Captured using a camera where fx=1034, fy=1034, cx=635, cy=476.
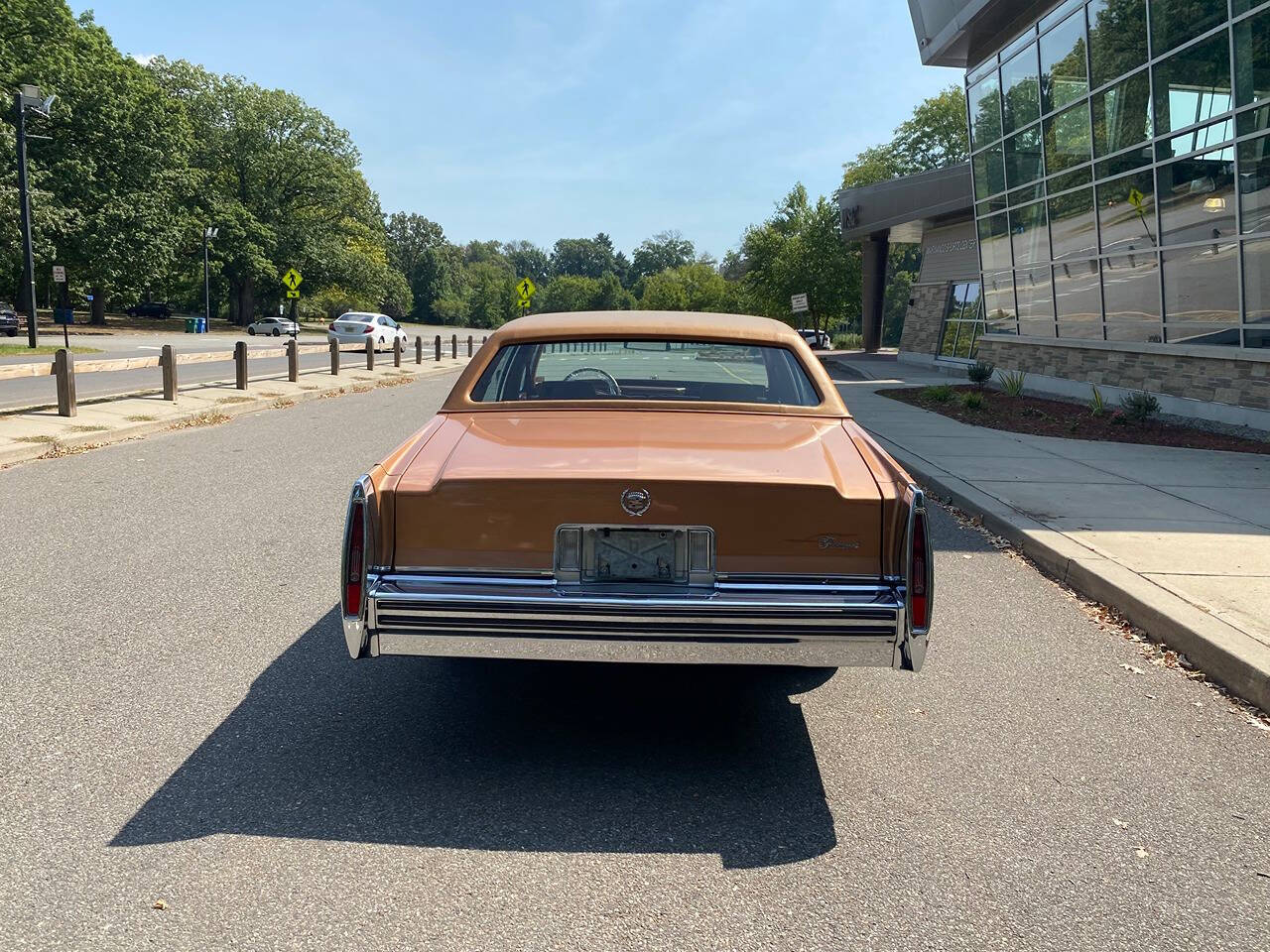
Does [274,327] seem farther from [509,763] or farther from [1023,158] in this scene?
[509,763]

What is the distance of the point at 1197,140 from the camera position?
14.9 m

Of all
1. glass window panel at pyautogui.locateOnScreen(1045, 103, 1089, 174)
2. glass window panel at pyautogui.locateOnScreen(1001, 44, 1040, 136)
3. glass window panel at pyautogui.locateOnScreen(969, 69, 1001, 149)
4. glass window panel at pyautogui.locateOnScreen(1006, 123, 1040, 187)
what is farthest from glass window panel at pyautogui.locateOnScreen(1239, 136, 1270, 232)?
glass window panel at pyautogui.locateOnScreen(969, 69, 1001, 149)

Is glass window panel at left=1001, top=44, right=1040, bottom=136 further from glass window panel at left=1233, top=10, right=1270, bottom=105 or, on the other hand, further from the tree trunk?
the tree trunk

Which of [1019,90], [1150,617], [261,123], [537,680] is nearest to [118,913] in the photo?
[537,680]

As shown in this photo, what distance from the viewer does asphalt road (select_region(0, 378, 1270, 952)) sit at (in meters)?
2.74

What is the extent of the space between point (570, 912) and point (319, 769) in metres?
1.24

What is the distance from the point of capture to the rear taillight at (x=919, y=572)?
136 inches

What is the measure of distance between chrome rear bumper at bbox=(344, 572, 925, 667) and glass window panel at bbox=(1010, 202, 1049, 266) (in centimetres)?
1963

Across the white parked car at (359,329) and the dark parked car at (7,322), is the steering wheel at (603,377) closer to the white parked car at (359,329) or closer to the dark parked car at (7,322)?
the white parked car at (359,329)

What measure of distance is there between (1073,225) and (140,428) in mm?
16433

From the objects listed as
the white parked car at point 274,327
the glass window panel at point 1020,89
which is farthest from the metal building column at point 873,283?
the white parked car at point 274,327

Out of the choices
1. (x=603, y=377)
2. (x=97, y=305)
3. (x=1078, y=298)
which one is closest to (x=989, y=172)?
(x=1078, y=298)

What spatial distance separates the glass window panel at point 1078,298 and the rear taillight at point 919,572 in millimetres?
16786

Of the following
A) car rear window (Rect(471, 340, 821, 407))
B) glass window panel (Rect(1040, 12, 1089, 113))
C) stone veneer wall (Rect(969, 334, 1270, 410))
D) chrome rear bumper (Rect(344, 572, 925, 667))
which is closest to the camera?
chrome rear bumper (Rect(344, 572, 925, 667))
